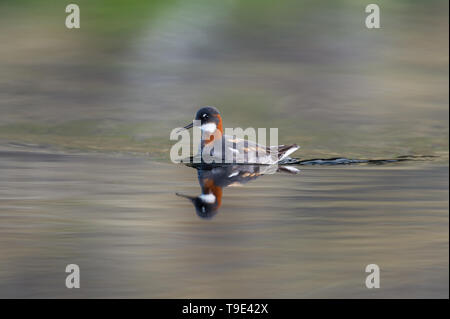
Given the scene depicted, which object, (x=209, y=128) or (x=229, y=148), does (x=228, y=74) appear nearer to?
(x=209, y=128)

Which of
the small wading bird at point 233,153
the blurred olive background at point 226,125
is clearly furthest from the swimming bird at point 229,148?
the blurred olive background at point 226,125

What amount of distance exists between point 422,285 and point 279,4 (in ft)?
33.4

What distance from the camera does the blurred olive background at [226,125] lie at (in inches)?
220

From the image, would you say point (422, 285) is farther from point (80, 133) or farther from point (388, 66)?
point (388, 66)

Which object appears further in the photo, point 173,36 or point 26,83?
point 173,36

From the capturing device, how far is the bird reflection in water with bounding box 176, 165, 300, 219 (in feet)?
23.1

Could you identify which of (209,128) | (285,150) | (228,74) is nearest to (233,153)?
(209,128)

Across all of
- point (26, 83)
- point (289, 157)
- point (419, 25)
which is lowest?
point (289, 157)

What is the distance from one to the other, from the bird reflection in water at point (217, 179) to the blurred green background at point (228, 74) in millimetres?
946

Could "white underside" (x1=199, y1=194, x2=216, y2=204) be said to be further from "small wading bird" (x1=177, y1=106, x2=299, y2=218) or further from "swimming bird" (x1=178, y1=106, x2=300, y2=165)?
"swimming bird" (x1=178, y1=106, x2=300, y2=165)

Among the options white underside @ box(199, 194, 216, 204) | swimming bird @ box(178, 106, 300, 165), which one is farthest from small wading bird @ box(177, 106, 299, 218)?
white underside @ box(199, 194, 216, 204)

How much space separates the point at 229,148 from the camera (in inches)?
350
